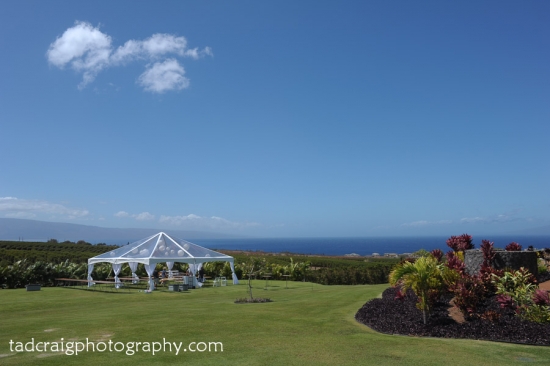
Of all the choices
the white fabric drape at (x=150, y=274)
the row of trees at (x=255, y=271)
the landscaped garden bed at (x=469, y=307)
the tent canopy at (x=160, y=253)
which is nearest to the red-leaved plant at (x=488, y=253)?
the landscaped garden bed at (x=469, y=307)

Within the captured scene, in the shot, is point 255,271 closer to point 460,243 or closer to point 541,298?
point 460,243

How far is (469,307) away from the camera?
9875mm

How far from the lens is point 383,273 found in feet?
99.5

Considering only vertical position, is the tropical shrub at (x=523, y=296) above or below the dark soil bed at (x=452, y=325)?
above

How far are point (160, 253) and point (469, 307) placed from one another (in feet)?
65.7

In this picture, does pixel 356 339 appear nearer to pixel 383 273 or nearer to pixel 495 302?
pixel 495 302

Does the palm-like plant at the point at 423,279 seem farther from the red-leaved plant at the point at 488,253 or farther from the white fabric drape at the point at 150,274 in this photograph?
the white fabric drape at the point at 150,274

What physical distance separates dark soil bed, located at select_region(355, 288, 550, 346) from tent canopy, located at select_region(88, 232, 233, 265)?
16.1m

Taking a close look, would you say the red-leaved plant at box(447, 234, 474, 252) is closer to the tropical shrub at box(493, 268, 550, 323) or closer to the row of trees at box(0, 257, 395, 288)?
the tropical shrub at box(493, 268, 550, 323)

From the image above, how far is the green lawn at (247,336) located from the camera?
7.44m

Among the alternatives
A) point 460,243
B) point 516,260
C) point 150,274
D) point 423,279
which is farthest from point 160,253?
point 516,260

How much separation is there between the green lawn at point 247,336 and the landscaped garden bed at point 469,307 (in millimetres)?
576

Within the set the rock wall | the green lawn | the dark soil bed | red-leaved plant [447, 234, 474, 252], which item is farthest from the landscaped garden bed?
red-leaved plant [447, 234, 474, 252]

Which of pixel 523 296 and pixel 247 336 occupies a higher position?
pixel 523 296
